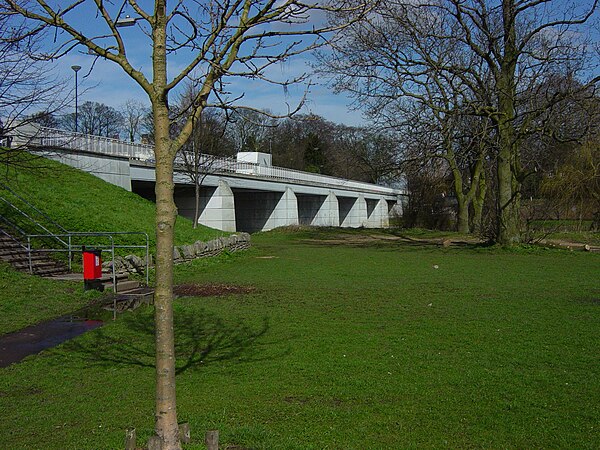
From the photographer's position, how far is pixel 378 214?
77.8 m

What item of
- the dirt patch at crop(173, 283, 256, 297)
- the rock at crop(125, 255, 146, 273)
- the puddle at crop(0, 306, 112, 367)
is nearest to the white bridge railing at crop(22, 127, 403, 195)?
the rock at crop(125, 255, 146, 273)

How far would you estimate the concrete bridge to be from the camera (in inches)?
1158

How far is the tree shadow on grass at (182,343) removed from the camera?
887cm

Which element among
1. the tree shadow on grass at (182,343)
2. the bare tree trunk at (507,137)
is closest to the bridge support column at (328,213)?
the bare tree trunk at (507,137)

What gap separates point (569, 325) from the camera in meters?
10.7

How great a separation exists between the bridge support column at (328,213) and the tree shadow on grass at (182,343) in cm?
5087

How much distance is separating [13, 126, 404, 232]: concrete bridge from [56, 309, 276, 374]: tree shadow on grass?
6.48 m

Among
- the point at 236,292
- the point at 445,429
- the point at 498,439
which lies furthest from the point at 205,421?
the point at 236,292

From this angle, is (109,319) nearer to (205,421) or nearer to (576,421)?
(205,421)

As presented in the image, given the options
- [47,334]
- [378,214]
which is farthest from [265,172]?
[47,334]

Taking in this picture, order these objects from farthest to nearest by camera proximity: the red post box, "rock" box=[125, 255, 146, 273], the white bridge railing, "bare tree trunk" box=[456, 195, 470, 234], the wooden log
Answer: "bare tree trunk" box=[456, 195, 470, 234]
the white bridge railing
"rock" box=[125, 255, 146, 273]
the red post box
the wooden log

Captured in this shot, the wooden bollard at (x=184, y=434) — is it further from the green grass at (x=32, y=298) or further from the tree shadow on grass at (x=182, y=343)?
the green grass at (x=32, y=298)

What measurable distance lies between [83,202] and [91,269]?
9649 mm

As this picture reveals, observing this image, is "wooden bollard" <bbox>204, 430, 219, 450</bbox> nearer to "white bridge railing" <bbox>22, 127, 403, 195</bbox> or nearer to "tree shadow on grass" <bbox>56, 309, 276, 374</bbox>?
"tree shadow on grass" <bbox>56, 309, 276, 374</bbox>
